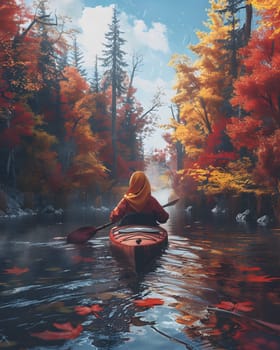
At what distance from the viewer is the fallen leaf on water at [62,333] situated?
3.54 m

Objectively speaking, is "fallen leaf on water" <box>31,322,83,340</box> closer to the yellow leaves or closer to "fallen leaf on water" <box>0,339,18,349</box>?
"fallen leaf on water" <box>0,339,18,349</box>

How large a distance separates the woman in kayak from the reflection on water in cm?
89

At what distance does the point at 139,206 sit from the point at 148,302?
3751 mm

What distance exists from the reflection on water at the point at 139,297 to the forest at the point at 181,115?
8800 millimetres

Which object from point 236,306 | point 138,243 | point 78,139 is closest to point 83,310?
point 236,306

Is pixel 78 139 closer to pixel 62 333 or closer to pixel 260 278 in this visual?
pixel 260 278

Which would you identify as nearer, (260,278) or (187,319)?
(187,319)

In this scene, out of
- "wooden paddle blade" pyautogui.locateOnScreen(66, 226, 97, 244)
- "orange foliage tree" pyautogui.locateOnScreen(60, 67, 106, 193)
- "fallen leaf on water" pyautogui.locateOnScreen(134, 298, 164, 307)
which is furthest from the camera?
"orange foliage tree" pyautogui.locateOnScreen(60, 67, 106, 193)

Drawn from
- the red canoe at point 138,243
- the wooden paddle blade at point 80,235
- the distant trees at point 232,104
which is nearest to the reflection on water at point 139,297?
the red canoe at point 138,243

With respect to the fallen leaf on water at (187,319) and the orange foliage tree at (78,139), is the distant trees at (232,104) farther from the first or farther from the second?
the fallen leaf on water at (187,319)

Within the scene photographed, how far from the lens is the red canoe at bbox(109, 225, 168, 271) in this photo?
6.21m

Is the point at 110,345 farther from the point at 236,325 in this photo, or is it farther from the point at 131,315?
the point at 236,325

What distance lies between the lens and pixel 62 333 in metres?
3.64

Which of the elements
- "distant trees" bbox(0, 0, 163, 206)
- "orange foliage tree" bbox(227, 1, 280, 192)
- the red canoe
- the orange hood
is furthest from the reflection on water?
"distant trees" bbox(0, 0, 163, 206)
